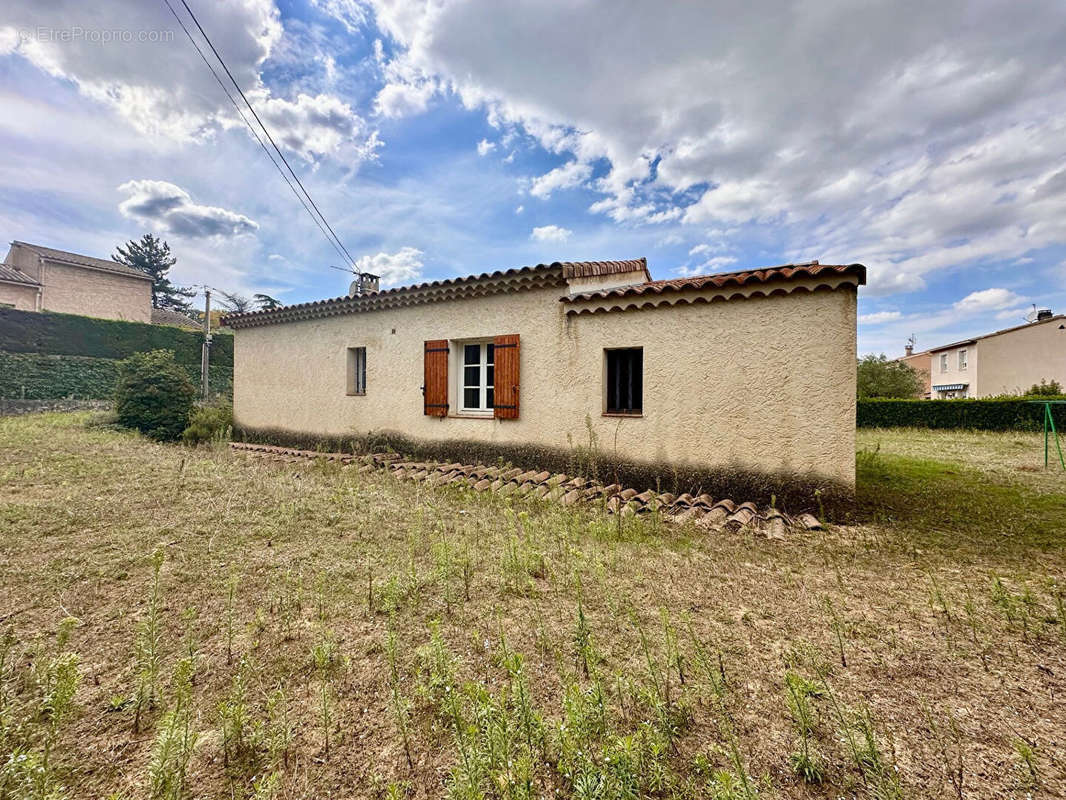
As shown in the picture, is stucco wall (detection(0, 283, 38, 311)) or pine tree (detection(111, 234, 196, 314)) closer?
stucco wall (detection(0, 283, 38, 311))

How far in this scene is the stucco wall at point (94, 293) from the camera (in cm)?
1972

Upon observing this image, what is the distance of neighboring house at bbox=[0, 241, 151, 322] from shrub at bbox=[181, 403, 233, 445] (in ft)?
49.0

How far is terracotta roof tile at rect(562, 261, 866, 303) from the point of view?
4426 millimetres

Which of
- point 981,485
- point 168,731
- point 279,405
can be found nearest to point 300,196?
point 279,405

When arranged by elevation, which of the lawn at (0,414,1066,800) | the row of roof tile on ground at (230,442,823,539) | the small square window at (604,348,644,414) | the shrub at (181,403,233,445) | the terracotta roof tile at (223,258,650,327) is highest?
the terracotta roof tile at (223,258,650,327)

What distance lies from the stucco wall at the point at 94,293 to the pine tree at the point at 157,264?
14284 mm

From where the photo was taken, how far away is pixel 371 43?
309 inches

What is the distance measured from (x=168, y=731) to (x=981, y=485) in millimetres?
9128

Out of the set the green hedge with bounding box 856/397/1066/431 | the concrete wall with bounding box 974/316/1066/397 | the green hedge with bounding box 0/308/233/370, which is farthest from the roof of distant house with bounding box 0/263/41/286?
the concrete wall with bounding box 974/316/1066/397

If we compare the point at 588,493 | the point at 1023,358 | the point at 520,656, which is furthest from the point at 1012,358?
the point at 520,656

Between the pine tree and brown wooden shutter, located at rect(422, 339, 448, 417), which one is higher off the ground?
the pine tree

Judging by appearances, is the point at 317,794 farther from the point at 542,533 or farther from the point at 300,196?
the point at 300,196

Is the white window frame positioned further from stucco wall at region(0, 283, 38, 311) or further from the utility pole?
stucco wall at region(0, 283, 38, 311)

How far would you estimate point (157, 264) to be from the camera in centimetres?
3481
